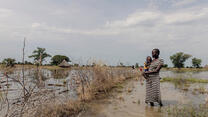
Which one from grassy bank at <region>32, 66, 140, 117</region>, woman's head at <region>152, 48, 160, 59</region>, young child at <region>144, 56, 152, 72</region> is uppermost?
woman's head at <region>152, 48, 160, 59</region>

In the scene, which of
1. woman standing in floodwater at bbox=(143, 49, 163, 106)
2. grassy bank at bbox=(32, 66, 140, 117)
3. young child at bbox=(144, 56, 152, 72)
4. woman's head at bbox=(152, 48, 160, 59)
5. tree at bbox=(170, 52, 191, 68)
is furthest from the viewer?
tree at bbox=(170, 52, 191, 68)

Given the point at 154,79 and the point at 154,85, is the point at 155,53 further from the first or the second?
the point at 154,85

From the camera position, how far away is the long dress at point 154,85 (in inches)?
178

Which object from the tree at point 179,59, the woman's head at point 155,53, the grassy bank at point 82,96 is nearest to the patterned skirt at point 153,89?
the woman's head at point 155,53

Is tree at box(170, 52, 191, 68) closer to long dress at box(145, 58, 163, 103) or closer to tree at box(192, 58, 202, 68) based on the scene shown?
tree at box(192, 58, 202, 68)

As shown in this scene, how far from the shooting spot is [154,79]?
4574mm

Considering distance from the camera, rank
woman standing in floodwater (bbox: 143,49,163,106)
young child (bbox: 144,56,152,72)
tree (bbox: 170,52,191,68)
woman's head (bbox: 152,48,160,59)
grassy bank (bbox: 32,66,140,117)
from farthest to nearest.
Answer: tree (bbox: 170,52,191,68) → young child (bbox: 144,56,152,72) → woman's head (bbox: 152,48,160,59) → woman standing in floodwater (bbox: 143,49,163,106) → grassy bank (bbox: 32,66,140,117)

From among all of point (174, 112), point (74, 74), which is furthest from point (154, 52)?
point (74, 74)

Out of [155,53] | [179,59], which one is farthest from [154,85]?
[179,59]

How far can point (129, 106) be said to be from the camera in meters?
4.88

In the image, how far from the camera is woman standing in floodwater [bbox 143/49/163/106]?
451cm

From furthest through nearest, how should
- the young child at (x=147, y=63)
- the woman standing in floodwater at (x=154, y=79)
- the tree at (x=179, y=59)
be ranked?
the tree at (x=179, y=59)
the young child at (x=147, y=63)
the woman standing in floodwater at (x=154, y=79)

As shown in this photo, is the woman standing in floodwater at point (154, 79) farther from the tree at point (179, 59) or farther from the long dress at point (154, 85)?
the tree at point (179, 59)

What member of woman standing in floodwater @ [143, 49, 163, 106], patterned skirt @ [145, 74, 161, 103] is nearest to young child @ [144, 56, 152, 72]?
woman standing in floodwater @ [143, 49, 163, 106]
